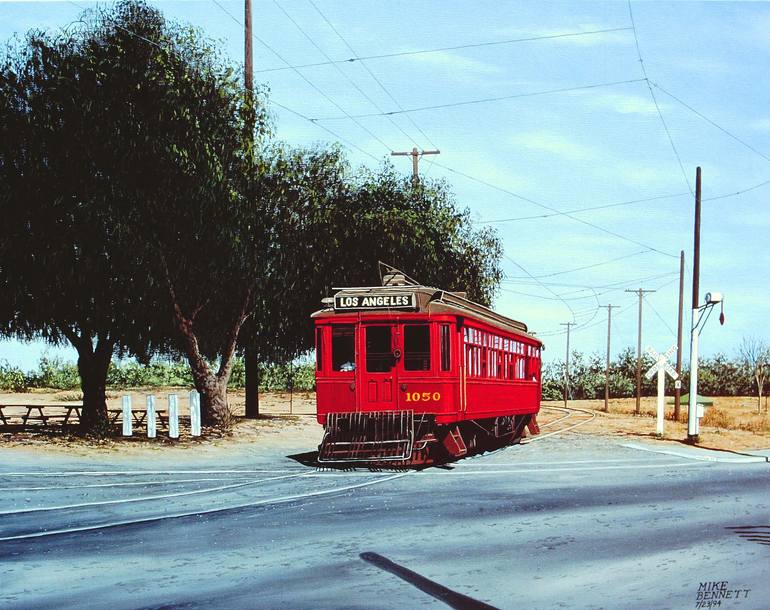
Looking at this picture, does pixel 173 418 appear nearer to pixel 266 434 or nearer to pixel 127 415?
pixel 127 415

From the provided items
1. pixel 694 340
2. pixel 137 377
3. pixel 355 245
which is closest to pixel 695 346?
pixel 694 340

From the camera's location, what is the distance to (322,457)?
21859mm

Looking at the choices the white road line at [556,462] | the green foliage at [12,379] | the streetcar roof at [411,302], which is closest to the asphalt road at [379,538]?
the white road line at [556,462]

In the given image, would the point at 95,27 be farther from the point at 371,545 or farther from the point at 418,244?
the point at 371,545

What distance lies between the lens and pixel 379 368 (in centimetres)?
2212

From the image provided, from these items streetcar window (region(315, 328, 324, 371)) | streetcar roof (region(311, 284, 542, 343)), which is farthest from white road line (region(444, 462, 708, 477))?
streetcar window (region(315, 328, 324, 371))

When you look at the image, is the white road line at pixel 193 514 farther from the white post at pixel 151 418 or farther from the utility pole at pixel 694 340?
the utility pole at pixel 694 340

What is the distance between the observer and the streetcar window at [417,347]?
71.9 ft

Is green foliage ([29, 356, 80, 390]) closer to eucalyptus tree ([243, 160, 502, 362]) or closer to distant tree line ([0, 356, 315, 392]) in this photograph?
distant tree line ([0, 356, 315, 392])

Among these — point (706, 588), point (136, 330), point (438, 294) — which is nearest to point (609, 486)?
point (438, 294)

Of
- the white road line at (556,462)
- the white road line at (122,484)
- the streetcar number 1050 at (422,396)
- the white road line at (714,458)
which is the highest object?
the streetcar number 1050 at (422,396)

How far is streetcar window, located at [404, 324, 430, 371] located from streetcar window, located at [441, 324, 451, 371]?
11.7 inches

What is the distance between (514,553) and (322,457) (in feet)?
34.8

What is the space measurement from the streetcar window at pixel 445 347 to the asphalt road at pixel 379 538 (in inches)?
85.7
